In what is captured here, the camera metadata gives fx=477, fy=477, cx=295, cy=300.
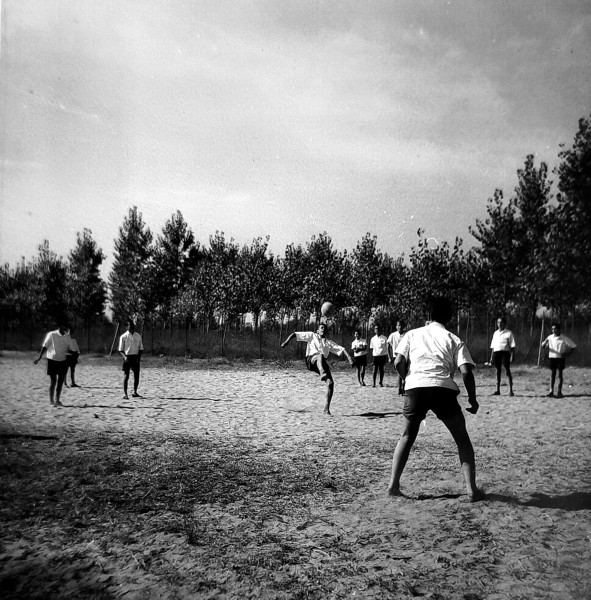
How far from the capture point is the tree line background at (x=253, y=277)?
13.3ft

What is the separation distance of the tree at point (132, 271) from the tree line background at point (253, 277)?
1 cm

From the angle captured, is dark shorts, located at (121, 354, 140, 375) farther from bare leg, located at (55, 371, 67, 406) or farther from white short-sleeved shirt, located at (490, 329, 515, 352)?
white short-sleeved shirt, located at (490, 329, 515, 352)

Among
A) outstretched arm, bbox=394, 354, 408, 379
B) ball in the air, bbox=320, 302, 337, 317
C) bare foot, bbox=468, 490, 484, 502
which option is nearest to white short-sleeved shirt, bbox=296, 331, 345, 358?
ball in the air, bbox=320, 302, 337, 317

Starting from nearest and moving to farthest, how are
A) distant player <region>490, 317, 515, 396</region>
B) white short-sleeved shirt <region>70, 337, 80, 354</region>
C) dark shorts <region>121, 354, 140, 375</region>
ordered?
white short-sleeved shirt <region>70, 337, 80, 354</region>
dark shorts <region>121, 354, 140, 375</region>
distant player <region>490, 317, 515, 396</region>

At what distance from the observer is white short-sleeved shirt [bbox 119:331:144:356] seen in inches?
206

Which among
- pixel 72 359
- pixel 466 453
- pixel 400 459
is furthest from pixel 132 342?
pixel 466 453

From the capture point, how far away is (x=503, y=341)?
797 centimetres

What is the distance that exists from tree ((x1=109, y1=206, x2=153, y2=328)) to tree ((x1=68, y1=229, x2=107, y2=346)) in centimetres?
16

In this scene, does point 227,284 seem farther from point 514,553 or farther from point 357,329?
point 514,553

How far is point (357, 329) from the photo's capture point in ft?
26.1

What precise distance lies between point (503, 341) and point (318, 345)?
324cm

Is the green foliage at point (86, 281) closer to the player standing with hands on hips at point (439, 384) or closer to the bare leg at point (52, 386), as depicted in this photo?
the bare leg at point (52, 386)

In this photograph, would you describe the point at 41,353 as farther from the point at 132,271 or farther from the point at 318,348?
the point at 318,348

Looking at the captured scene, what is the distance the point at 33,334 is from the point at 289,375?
4820 millimetres
